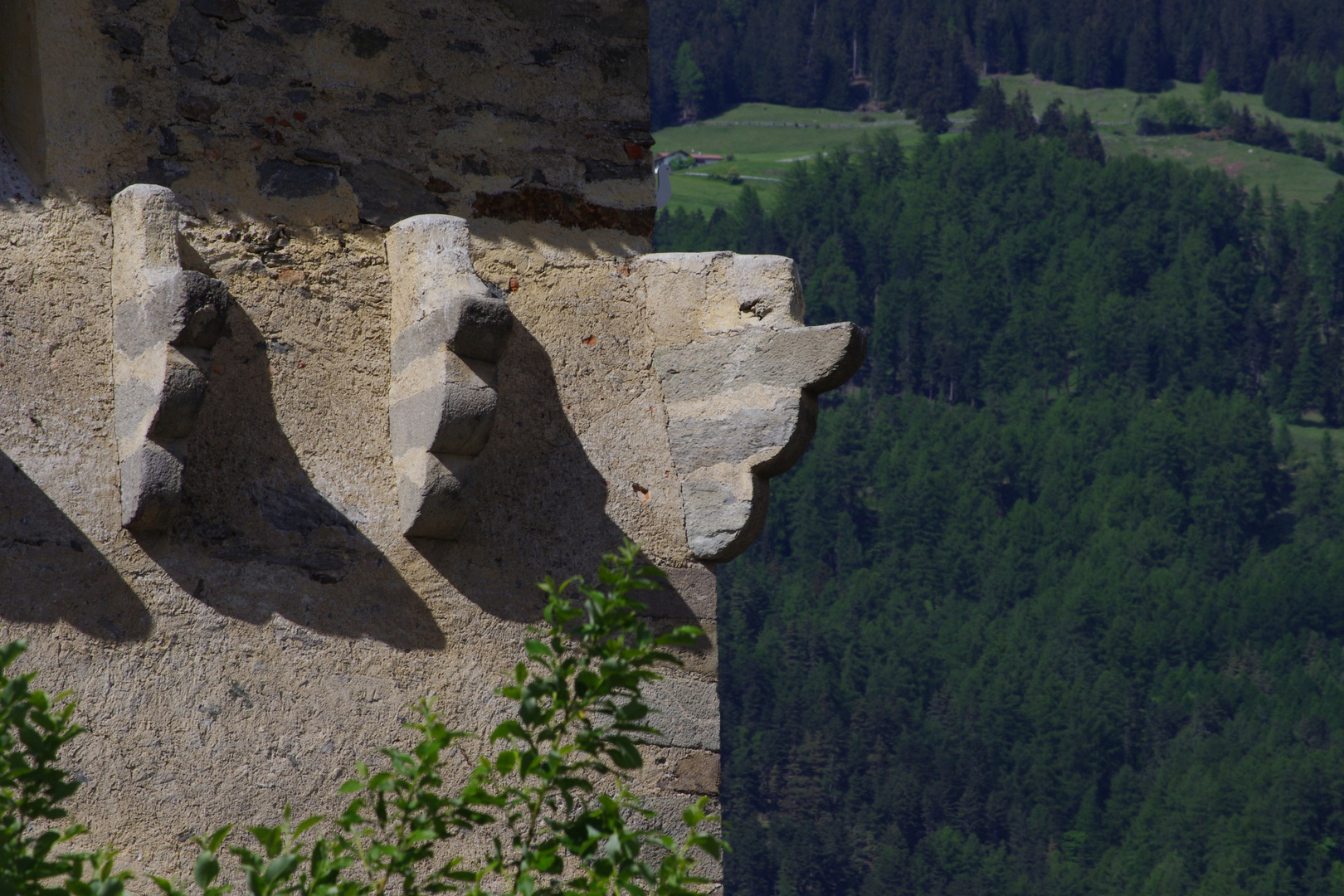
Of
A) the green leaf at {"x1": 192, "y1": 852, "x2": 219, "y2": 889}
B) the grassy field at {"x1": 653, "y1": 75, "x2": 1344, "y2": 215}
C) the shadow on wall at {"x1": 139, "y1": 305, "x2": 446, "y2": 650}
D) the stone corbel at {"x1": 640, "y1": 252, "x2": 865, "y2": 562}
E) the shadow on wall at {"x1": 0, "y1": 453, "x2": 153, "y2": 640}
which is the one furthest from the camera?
the grassy field at {"x1": 653, "y1": 75, "x2": 1344, "y2": 215}

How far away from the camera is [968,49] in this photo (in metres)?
165

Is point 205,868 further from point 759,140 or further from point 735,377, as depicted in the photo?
point 759,140

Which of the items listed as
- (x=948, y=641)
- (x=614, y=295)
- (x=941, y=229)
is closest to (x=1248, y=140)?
(x=941, y=229)

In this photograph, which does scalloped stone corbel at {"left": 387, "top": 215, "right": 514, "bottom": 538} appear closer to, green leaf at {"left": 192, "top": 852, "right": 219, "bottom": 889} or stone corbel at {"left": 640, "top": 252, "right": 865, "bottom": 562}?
stone corbel at {"left": 640, "top": 252, "right": 865, "bottom": 562}

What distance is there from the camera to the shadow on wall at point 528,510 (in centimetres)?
457

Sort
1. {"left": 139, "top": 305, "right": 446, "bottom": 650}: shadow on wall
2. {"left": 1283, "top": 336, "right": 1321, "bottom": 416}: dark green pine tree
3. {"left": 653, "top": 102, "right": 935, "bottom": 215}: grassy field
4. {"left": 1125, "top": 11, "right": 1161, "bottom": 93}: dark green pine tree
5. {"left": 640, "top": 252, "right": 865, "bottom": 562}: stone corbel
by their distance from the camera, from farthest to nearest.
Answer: {"left": 1125, "top": 11, "right": 1161, "bottom": 93}: dark green pine tree < {"left": 653, "top": 102, "right": 935, "bottom": 215}: grassy field < {"left": 1283, "top": 336, "right": 1321, "bottom": 416}: dark green pine tree < {"left": 640, "top": 252, "right": 865, "bottom": 562}: stone corbel < {"left": 139, "top": 305, "right": 446, "bottom": 650}: shadow on wall

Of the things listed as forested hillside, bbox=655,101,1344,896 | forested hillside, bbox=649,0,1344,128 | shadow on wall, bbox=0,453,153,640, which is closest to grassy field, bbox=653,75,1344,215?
forested hillside, bbox=649,0,1344,128

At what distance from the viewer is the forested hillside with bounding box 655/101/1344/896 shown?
3669 inches

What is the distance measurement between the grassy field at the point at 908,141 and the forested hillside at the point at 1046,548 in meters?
4.74

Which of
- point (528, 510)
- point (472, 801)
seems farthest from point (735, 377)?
point (472, 801)

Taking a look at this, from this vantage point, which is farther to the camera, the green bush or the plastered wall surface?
the plastered wall surface

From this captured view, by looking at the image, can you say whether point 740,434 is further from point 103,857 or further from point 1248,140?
point 1248,140

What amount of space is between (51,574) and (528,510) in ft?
3.84

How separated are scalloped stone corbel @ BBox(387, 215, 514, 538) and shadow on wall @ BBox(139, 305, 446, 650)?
0.18 meters
